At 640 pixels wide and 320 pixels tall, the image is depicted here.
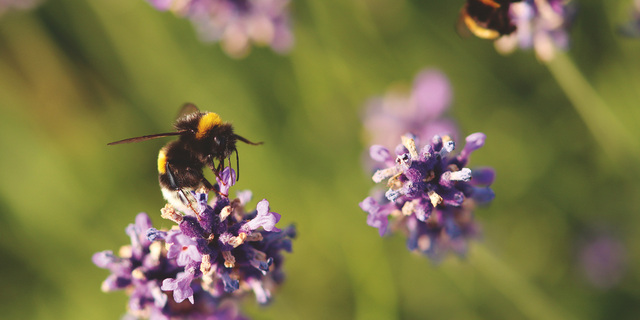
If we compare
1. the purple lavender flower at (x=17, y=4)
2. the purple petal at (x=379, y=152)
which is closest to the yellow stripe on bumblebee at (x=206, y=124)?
the purple petal at (x=379, y=152)

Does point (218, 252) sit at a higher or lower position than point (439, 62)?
lower

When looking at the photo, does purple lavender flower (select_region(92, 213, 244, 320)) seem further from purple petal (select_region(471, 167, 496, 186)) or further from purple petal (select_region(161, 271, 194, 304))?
purple petal (select_region(471, 167, 496, 186))

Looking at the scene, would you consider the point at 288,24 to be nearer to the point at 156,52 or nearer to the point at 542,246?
the point at 156,52

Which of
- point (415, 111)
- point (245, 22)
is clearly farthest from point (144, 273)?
point (415, 111)

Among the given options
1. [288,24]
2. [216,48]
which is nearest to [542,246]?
[288,24]

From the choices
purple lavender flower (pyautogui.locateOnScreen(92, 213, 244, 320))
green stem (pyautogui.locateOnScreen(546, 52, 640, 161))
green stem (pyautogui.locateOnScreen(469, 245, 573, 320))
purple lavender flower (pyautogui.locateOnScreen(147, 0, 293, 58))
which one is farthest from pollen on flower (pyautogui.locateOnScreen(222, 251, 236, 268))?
green stem (pyautogui.locateOnScreen(546, 52, 640, 161))
